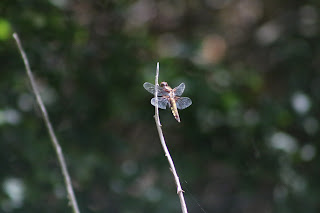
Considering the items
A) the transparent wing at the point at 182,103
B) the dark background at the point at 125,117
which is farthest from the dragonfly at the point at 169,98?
the dark background at the point at 125,117

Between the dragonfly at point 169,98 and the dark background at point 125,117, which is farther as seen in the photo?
the dark background at point 125,117

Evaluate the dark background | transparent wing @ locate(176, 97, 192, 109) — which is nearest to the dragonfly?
transparent wing @ locate(176, 97, 192, 109)

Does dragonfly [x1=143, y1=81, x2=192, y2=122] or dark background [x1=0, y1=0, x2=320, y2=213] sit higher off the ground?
dark background [x1=0, y1=0, x2=320, y2=213]

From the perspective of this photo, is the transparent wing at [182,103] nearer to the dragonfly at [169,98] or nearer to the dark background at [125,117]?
the dragonfly at [169,98]

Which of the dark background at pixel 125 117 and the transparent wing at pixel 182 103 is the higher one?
the dark background at pixel 125 117

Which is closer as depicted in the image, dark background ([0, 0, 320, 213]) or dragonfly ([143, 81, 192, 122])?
dragonfly ([143, 81, 192, 122])

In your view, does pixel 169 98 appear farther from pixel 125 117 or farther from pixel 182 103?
pixel 125 117

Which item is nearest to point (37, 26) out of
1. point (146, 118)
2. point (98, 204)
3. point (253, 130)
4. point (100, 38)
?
point (100, 38)

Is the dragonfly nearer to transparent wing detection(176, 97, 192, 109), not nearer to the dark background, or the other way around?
transparent wing detection(176, 97, 192, 109)

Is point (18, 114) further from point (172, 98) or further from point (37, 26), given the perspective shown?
point (172, 98)

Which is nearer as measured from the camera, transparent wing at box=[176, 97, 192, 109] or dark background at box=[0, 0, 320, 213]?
transparent wing at box=[176, 97, 192, 109]
